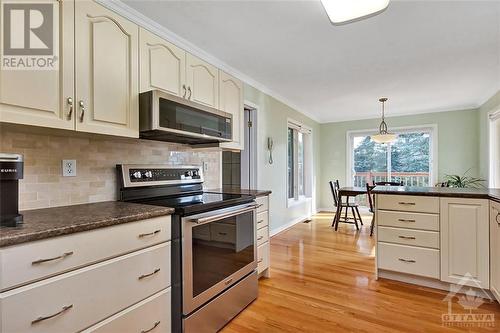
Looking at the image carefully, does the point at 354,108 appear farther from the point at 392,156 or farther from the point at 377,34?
the point at 377,34

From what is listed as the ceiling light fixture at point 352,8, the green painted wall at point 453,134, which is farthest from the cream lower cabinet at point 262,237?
the green painted wall at point 453,134

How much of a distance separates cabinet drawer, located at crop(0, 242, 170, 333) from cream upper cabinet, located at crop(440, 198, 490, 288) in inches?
90.8

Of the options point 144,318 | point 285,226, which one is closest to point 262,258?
point 144,318

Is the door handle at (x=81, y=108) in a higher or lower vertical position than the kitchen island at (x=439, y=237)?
higher

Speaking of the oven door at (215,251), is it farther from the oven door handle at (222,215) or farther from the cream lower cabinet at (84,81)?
the cream lower cabinet at (84,81)

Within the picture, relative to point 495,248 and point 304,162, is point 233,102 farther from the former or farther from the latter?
point 304,162

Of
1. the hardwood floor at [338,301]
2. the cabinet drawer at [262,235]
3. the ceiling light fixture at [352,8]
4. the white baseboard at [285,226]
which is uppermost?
the ceiling light fixture at [352,8]

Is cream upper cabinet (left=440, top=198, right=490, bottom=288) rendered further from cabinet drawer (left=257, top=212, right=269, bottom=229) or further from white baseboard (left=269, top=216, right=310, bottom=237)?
white baseboard (left=269, top=216, right=310, bottom=237)

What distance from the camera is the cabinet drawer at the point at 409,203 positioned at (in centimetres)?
232

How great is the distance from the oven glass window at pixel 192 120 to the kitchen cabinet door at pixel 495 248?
214 centimetres

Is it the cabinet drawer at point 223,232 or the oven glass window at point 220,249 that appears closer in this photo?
the oven glass window at point 220,249

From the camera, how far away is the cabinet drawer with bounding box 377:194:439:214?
2316mm

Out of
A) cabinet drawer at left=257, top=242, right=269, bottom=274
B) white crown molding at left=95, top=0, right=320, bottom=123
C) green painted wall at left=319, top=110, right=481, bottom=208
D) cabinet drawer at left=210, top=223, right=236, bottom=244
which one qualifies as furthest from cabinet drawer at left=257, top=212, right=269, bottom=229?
green painted wall at left=319, top=110, right=481, bottom=208

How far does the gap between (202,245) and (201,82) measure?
4.31 feet
